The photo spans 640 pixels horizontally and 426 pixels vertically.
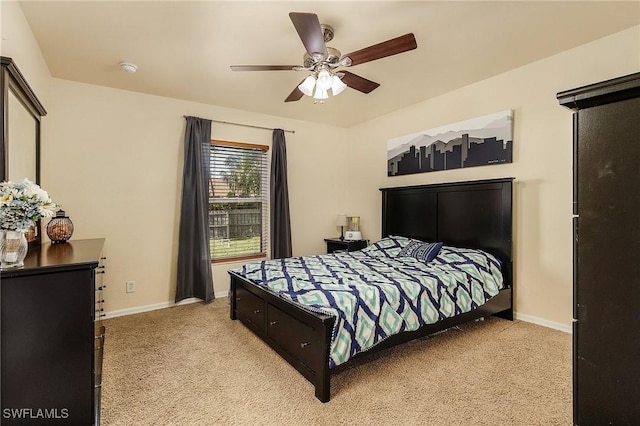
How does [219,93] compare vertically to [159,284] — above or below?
above

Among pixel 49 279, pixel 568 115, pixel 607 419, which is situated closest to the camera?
pixel 607 419

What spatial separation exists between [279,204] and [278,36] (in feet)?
7.95

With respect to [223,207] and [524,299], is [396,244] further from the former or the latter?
[223,207]

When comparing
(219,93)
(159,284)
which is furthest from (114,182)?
(219,93)

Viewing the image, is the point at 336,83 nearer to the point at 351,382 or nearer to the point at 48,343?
the point at 351,382

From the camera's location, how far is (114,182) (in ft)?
11.9

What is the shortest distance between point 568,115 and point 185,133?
4.01 m

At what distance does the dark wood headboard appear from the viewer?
3.30 metres

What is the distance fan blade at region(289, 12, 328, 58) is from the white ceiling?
0.31m

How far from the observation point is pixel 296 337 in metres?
2.31

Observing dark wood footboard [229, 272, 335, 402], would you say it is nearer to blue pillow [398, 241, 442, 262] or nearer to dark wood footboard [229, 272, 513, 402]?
dark wood footboard [229, 272, 513, 402]

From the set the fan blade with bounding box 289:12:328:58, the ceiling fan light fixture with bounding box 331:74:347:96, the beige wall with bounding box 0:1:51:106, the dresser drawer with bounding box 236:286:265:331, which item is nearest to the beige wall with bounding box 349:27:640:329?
the ceiling fan light fixture with bounding box 331:74:347:96

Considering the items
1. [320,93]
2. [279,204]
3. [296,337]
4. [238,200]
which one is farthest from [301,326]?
[238,200]

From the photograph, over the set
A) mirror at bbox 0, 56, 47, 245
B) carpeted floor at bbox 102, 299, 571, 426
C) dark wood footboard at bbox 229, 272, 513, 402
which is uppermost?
mirror at bbox 0, 56, 47, 245
